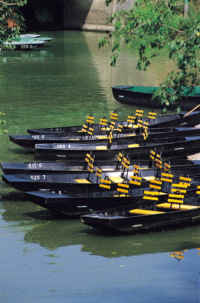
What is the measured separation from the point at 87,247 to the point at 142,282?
8.53ft

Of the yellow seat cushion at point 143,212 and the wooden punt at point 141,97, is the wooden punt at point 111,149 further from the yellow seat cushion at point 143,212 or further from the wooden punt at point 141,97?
the wooden punt at point 141,97

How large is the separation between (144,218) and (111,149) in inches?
303

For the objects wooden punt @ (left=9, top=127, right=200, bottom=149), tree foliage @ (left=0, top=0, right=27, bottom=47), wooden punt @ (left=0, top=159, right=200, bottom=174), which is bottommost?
wooden punt @ (left=9, top=127, right=200, bottom=149)

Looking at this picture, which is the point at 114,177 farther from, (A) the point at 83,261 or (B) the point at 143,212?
(A) the point at 83,261

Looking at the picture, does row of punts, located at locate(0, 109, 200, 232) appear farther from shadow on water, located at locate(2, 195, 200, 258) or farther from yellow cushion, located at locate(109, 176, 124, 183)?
shadow on water, located at locate(2, 195, 200, 258)

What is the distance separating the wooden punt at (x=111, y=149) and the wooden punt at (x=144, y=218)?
6725mm

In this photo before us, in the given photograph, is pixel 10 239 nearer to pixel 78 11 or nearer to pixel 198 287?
pixel 198 287

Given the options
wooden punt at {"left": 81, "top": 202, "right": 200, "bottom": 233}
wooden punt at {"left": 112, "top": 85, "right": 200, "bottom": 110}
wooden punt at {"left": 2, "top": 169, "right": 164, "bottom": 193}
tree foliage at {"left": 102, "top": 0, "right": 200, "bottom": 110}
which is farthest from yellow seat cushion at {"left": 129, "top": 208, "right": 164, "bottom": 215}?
wooden punt at {"left": 112, "top": 85, "right": 200, "bottom": 110}

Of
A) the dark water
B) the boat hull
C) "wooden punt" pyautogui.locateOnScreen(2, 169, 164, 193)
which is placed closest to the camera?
the dark water

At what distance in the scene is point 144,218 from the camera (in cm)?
1764

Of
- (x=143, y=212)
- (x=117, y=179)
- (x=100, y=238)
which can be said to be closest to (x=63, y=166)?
(x=117, y=179)

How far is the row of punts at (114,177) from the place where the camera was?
18.0 metres

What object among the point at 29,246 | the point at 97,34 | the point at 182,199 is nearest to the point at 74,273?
the point at 29,246

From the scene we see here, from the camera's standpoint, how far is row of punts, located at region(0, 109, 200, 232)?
18.0 m
